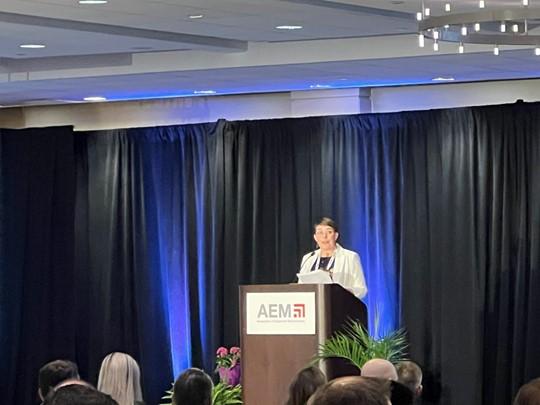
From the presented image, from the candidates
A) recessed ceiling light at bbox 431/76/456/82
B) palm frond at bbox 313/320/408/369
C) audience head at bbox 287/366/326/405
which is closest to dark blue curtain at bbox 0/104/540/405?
recessed ceiling light at bbox 431/76/456/82

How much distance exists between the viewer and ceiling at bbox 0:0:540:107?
835 centimetres

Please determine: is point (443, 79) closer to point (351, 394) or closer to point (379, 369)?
point (379, 369)

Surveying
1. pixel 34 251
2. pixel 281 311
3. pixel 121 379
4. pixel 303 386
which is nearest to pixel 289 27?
pixel 281 311

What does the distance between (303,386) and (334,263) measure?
556cm

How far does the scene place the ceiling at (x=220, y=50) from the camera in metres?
8.35

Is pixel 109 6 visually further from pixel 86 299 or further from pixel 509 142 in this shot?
pixel 86 299

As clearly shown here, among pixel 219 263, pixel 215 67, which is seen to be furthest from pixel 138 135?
pixel 215 67

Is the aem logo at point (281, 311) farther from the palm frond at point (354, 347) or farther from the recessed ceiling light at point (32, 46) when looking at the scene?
the recessed ceiling light at point (32, 46)

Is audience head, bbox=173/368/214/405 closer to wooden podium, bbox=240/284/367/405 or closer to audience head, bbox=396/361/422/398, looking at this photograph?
audience head, bbox=396/361/422/398

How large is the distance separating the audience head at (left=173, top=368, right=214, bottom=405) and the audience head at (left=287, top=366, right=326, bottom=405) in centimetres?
110

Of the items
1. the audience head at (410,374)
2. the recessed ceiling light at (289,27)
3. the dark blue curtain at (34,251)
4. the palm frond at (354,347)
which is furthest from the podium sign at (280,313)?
the dark blue curtain at (34,251)

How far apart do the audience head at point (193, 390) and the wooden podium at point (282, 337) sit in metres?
2.99

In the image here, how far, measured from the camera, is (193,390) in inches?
221

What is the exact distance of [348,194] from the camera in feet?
38.9
